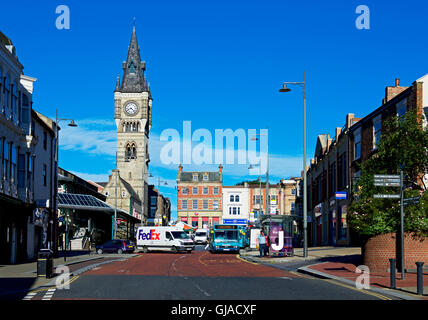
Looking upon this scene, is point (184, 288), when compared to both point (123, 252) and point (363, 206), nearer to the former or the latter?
point (363, 206)

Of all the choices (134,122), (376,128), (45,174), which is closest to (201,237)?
(45,174)

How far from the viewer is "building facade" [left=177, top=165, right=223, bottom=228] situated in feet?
388

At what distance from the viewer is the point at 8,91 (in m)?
33.8

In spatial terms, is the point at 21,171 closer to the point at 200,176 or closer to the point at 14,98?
the point at 14,98

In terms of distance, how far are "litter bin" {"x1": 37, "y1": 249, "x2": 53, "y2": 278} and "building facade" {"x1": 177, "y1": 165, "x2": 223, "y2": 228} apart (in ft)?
312

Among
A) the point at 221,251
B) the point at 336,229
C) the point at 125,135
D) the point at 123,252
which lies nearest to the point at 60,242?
the point at 123,252

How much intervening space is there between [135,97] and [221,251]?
89256 millimetres

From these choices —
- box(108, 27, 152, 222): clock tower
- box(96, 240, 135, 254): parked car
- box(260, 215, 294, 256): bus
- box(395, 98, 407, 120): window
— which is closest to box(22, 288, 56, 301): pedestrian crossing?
box(260, 215, 294, 256): bus

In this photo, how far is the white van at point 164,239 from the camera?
54281 mm

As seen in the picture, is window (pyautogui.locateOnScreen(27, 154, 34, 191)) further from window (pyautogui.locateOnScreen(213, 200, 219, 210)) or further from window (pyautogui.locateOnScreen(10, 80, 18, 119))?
window (pyautogui.locateOnScreen(213, 200, 219, 210))

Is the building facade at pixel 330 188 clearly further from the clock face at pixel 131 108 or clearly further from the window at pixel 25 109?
the clock face at pixel 131 108

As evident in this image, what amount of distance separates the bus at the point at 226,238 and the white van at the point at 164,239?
2802 mm

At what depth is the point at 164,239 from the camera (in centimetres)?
5481

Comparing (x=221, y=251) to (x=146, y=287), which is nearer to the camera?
(x=146, y=287)
